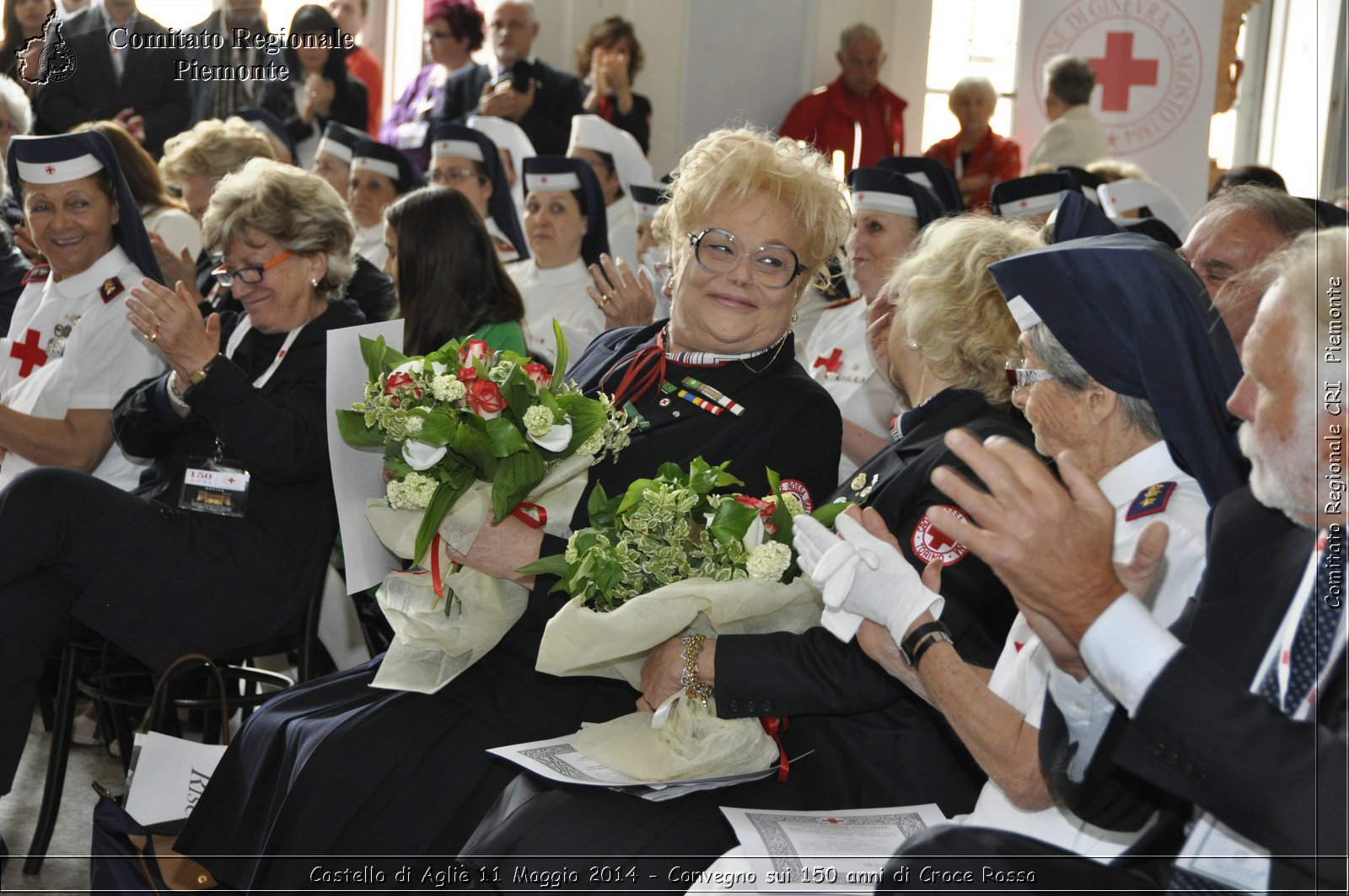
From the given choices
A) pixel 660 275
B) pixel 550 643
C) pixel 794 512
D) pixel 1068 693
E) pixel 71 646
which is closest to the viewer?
pixel 1068 693

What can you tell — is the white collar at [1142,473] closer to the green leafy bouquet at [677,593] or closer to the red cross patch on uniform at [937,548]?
the red cross patch on uniform at [937,548]

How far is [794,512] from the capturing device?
7.34ft

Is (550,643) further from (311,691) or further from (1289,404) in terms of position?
(1289,404)

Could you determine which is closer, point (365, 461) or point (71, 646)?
point (365, 461)

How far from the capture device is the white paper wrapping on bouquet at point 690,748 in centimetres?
208

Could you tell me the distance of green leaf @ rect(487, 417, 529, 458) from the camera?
231 cm

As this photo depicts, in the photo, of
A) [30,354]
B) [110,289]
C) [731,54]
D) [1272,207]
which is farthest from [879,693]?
[731,54]

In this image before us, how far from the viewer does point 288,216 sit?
3.51 metres

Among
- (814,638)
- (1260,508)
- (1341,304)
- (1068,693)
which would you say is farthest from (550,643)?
(1341,304)

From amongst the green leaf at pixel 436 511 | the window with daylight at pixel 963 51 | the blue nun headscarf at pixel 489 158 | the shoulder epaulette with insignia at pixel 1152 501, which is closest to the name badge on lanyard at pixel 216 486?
the green leaf at pixel 436 511

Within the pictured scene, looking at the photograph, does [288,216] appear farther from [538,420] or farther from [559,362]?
[538,420]

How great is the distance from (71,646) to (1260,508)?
272cm

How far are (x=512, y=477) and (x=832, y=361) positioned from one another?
2282mm

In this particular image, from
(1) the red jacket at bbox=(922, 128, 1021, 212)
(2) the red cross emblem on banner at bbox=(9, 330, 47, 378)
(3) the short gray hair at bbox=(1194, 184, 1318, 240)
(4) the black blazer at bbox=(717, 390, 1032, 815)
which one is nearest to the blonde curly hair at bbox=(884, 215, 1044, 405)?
(4) the black blazer at bbox=(717, 390, 1032, 815)
